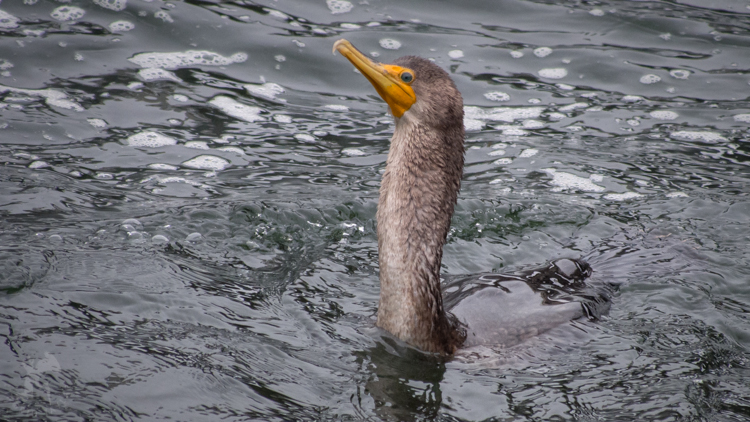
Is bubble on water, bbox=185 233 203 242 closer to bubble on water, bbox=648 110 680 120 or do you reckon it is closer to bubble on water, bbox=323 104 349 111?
bubble on water, bbox=323 104 349 111

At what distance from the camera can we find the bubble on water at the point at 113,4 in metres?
8.21

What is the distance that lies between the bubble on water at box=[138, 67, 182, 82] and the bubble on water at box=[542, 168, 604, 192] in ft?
13.3

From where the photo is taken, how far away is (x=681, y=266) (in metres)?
4.86

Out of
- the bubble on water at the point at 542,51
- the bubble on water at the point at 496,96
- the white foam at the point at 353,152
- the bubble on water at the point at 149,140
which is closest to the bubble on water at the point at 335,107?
the white foam at the point at 353,152

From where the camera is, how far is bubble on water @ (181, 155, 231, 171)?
6.14 m

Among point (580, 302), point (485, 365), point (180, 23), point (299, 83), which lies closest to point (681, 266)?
point (580, 302)

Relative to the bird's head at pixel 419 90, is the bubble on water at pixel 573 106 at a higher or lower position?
lower

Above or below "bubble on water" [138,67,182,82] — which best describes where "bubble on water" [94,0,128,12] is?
above

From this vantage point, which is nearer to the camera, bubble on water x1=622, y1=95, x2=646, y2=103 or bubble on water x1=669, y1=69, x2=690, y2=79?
bubble on water x1=622, y1=95, x2=646, y2=103

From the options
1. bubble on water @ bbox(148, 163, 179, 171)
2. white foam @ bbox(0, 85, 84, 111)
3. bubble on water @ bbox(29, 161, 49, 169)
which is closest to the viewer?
bubble on water @ bbox(29, 161, 49, 169)

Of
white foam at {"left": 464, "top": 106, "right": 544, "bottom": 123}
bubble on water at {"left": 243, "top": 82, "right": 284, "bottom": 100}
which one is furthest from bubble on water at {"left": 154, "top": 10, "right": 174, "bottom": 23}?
white foam at {"left": 464, "top": 106, "right": 544, "bottom": 123}

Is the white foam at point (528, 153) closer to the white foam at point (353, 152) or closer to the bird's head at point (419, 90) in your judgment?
the white foam at point (353, 152)

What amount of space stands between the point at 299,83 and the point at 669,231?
4356mm

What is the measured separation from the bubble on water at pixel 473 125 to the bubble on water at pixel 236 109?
7.11 feet
